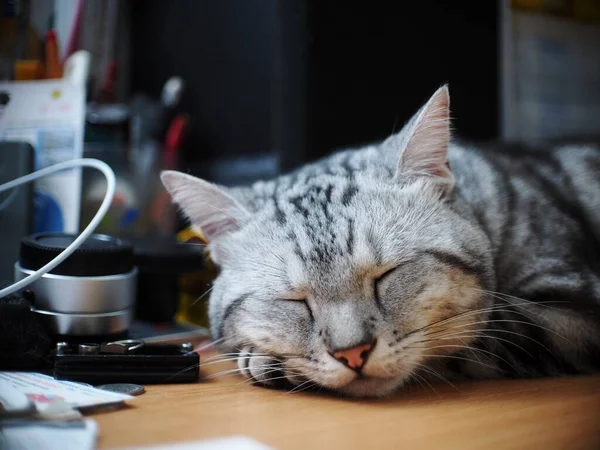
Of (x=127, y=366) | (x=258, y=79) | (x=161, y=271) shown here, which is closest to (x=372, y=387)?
(x=127, y=366)

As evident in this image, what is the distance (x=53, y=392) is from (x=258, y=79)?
1044 millimetres

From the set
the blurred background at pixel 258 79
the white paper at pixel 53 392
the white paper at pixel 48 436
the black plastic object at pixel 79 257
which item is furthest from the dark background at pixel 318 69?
the white paper at pixel 48 436

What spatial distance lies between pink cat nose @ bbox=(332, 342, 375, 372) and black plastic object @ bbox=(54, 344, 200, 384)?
0.28m

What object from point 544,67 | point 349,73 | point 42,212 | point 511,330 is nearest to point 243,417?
point 511,330

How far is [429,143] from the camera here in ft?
3.31

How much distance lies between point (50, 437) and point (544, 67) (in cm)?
172

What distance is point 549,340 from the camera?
101 centimetres

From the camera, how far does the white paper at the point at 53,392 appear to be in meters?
0.77

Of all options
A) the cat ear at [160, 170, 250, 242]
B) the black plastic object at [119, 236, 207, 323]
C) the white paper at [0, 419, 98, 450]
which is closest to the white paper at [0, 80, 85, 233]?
the black plastic object at [119, 236, 207, 323]

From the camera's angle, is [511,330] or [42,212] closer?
[511,330]

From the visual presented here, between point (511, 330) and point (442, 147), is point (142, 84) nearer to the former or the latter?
point (442, 147)

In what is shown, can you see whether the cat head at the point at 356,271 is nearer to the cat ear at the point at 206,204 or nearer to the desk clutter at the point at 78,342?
the cat ear at the point at 206,204

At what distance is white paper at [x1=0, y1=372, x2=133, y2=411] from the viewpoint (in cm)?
77

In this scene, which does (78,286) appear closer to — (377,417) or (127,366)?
(127,366)
